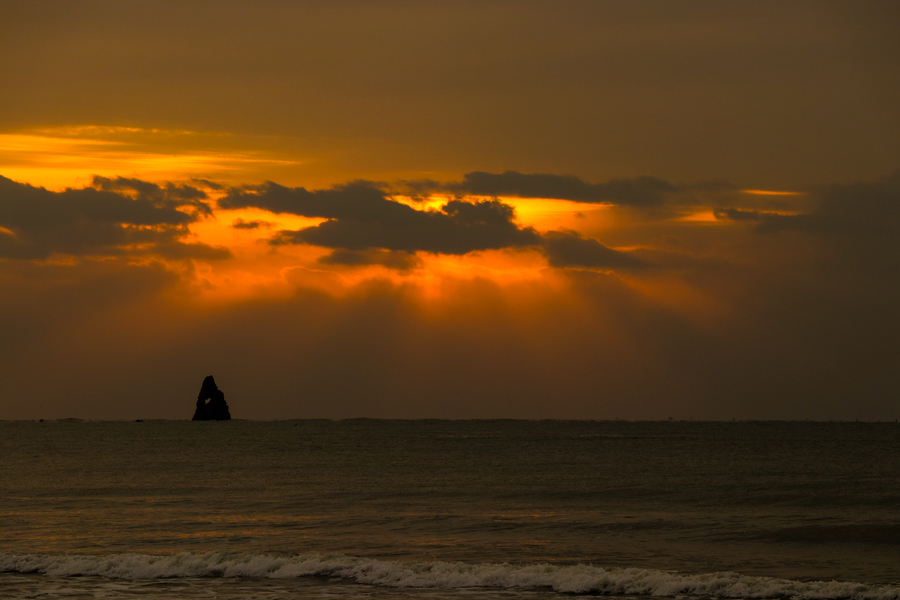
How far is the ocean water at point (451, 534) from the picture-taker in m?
22.1

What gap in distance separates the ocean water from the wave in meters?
0.05

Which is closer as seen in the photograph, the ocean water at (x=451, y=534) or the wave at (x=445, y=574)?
the wave at (x=445, y=574)

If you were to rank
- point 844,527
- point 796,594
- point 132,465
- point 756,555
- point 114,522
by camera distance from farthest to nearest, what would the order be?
point 132,465 → point 114,522 → point 844,527 → point 756,555 → point 796,594

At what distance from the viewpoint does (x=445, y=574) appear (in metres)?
22.9

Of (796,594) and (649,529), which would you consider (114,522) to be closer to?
(649,529)

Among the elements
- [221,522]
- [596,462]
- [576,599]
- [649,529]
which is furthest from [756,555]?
[596,462]

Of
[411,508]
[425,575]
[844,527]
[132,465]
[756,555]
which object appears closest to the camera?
[425,575]

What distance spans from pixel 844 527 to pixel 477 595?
17800 mm

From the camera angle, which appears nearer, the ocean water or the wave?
the wave

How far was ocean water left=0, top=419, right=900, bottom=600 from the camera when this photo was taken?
22109mm

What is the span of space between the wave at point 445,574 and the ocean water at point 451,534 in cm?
5

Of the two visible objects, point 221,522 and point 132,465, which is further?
point 132,465

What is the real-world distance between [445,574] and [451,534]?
26.7ft

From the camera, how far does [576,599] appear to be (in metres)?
20.7
